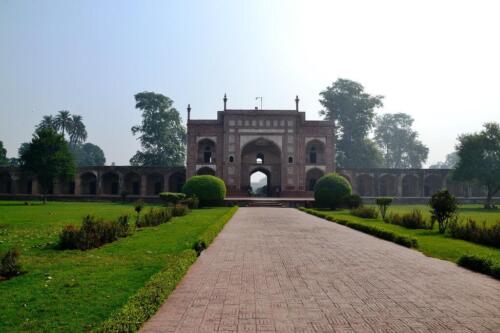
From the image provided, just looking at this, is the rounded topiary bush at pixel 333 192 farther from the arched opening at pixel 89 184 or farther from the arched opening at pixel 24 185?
the arched opening at pixel 24 185

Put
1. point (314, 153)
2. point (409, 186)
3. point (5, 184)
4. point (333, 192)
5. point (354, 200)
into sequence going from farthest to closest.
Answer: point (409, 186), point (5, 184), point (314, 153), point (333, 192), point (354, 200)

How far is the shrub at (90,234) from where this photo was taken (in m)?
8.95

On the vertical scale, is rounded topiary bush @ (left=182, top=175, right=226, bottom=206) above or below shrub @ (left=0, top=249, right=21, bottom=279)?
above

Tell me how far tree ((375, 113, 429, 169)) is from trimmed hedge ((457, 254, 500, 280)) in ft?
215

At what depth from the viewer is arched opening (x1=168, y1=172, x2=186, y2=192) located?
44312 millimetres

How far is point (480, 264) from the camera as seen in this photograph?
23.6 feet

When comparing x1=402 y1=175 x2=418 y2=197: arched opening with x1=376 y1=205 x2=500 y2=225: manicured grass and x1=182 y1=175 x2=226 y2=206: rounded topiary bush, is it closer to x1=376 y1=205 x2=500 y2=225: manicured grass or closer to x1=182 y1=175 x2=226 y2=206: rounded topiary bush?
x1=376 y1=205 x2=500 y2=225: manicured grass

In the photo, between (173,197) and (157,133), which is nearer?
(173,197)

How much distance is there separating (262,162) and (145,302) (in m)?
37.7

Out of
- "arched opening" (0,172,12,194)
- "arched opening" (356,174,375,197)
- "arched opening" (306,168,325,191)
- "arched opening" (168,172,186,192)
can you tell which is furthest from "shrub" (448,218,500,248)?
"arched opening" (0,172,12,194)

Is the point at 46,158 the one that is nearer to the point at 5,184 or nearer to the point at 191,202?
the point at 191,202

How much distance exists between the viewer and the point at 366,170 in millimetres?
43812

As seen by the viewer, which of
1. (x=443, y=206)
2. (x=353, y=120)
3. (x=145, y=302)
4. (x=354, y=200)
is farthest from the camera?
(x=353, y=120)

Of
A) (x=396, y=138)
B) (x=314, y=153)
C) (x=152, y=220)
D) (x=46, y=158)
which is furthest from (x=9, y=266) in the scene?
(x=396, y=138)
